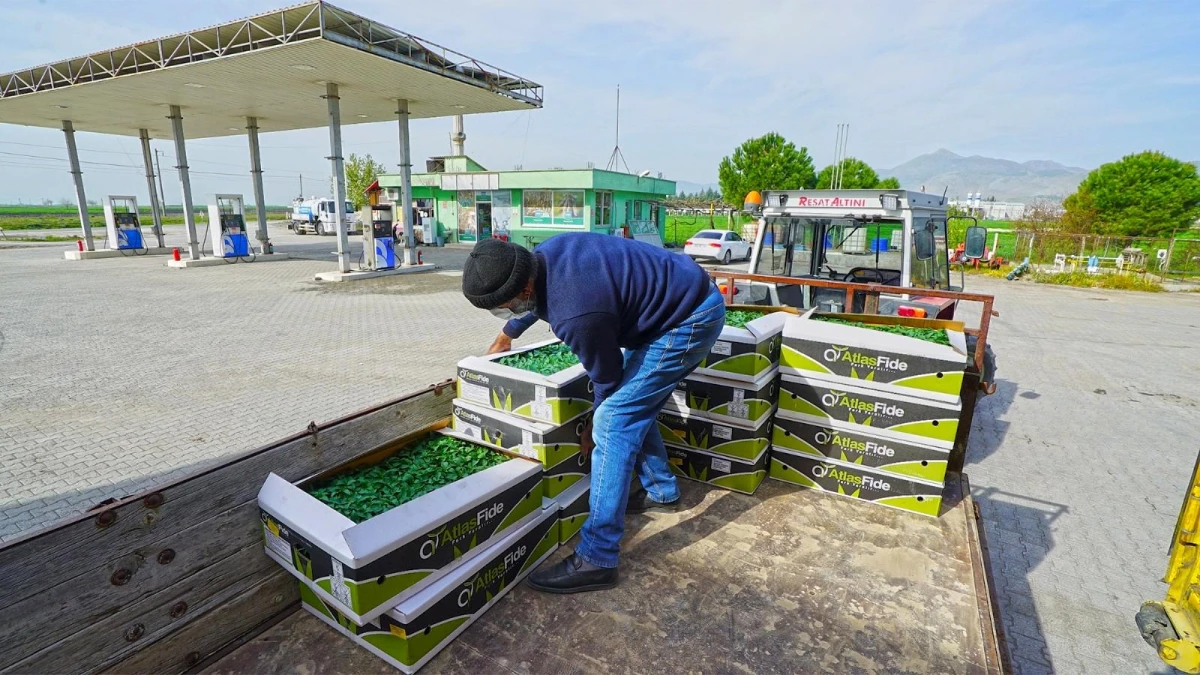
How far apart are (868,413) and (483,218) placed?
28.1 metres

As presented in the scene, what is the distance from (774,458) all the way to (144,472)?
16.2 ft

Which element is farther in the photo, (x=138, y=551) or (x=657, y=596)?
(x=657, y=596)

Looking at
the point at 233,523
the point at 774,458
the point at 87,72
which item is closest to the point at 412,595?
the point at 233,523

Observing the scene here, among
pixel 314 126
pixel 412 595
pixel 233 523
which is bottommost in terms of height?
pixel 412 595

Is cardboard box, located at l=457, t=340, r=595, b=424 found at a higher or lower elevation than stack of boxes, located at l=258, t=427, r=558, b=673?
higher

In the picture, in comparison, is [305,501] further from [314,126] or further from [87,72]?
[314,126]

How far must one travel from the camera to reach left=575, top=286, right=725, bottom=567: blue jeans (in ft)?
8.09

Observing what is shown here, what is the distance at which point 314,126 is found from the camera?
24.0 metres

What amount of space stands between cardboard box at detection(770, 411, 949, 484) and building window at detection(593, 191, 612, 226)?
2359cm

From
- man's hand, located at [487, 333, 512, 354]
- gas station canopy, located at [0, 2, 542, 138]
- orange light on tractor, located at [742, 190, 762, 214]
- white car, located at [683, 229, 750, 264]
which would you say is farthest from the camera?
white car, located at [683, 229, 750, 264]

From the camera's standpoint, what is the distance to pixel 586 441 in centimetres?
288

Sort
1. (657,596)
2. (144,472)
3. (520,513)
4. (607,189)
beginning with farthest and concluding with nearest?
(607,189)
(144,472)
(520,513)
(657,596)

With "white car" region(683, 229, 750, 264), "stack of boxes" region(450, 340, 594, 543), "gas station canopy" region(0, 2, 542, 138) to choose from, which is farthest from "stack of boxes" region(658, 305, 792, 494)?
"white car" region(683, 229, 750, 264)

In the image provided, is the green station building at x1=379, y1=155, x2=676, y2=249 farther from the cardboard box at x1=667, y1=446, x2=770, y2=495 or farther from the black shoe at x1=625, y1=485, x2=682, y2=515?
the black shoe at x1=625, y1=485, x2=682, y2=515
